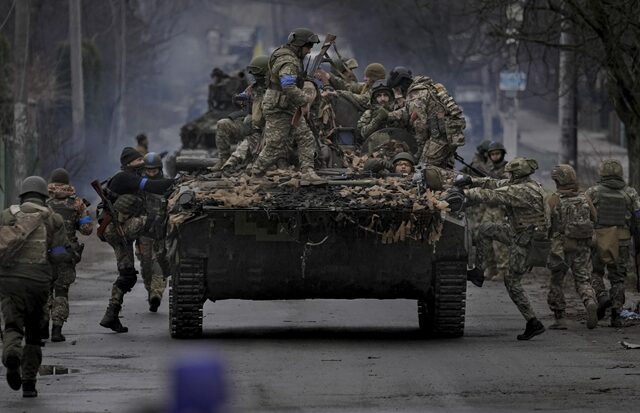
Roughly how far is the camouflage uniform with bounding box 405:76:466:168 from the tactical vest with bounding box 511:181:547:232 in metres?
1.62

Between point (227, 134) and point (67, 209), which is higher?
point (227, 134)

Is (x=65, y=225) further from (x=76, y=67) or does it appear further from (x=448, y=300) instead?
(x=76, y=67)

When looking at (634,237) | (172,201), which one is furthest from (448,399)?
(634,237)

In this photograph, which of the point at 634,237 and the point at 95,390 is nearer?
the point at 95,390

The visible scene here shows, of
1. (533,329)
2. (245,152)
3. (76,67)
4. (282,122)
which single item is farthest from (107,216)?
(76,67)

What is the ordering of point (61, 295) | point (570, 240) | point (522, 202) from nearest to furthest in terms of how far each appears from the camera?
point (522, 202) < point (61, 295) < point (570, 240)

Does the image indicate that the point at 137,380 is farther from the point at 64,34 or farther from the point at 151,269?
the point at 64,34

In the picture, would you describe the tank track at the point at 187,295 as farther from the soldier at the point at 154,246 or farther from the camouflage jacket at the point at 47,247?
the camouflage jacket at the point at 47,247

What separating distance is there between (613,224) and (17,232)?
6229mm

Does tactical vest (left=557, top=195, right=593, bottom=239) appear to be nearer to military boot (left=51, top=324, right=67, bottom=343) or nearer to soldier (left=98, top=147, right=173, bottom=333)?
soldier (left=98, top=147, right=173, bottom=333)

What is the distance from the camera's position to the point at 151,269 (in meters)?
17.7

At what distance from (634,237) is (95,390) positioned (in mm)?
6202

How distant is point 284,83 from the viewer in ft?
48.8

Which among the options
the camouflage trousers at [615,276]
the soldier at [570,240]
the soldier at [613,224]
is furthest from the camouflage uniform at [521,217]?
the camouflage trousers at [615,276]
